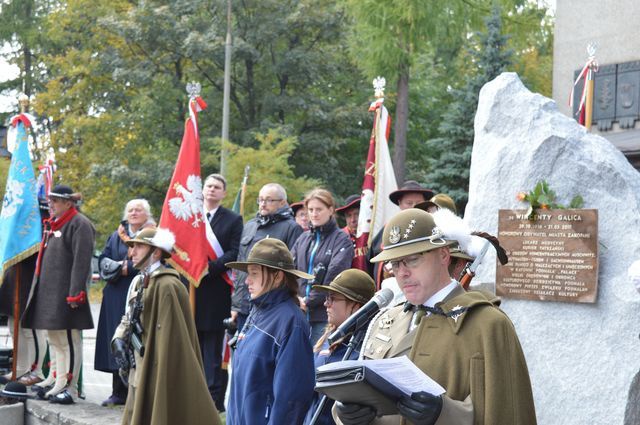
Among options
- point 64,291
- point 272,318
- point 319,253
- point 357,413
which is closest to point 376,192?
point 319,253

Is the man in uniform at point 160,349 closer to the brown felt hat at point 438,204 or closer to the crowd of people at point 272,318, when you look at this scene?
the crowd of people at point 272,318

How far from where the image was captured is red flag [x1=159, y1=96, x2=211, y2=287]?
9.02 meters

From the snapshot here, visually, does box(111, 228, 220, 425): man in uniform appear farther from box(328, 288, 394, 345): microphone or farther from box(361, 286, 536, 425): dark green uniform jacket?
box(361, 286, 536, 425): dark green uniform jacket

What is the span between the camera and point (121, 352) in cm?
718

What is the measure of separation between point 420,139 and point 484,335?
27.7 m

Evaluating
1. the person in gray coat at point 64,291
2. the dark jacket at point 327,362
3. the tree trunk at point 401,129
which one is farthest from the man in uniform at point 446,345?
the tree trunk at point 401,129

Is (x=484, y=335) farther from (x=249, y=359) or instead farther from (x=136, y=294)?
(x=136, y=294)

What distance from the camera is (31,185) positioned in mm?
10773

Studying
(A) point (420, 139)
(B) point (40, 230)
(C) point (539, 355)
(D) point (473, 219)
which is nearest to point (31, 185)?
→ (B) point (40, 230)

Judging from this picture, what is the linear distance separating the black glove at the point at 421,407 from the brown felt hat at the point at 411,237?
23.7 inches

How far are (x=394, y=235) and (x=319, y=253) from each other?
170 inches

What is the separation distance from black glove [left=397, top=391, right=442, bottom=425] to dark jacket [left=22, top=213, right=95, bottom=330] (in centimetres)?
677

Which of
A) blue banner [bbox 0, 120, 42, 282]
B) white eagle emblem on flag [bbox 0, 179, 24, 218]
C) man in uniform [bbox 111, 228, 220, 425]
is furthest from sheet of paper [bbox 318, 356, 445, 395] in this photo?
white eagle emblem on flag [bbox 0, 179, 24, 218]

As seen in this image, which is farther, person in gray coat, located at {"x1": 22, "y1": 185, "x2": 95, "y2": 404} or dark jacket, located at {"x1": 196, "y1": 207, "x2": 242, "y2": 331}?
person in gray coat, located at {"x1": 22, "y1": 185, "x2": 95, "y2": 404}
